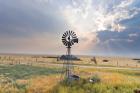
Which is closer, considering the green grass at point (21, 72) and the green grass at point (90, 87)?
the green grass at point (90, 87)

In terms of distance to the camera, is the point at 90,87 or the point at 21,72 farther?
the point at 21,72

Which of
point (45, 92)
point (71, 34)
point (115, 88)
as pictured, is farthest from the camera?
point (71, 34)

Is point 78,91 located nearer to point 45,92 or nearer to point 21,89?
point 45,92

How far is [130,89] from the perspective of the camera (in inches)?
1152

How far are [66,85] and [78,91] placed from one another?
276 centimetres

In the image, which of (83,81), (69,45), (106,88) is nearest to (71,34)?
(69,45)

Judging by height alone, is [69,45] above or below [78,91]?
above

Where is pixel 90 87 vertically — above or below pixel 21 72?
below

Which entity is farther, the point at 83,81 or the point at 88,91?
the point at 83,81

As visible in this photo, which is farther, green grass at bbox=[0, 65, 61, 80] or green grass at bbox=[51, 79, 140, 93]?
green grass at bbox=[0, 65, 61, 80]

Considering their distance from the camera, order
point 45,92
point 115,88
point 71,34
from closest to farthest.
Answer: point 45,92 → point 115,88 → point 71,34

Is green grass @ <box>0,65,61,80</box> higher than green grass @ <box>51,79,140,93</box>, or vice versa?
green grass @ <box>0,65,61,80</box>

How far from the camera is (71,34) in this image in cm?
3628

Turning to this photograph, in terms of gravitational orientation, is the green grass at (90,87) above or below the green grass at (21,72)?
below
